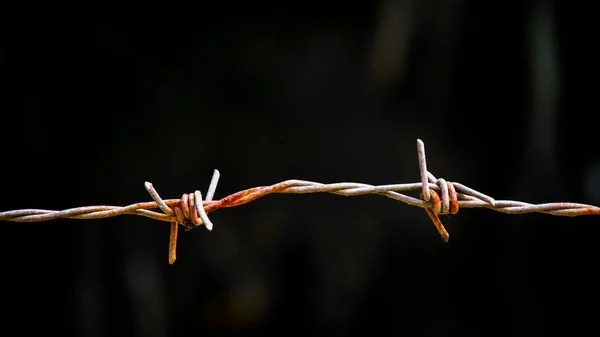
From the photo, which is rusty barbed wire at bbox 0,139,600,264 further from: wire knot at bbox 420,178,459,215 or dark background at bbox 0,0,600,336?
dark background at bbox 0,0,600,336

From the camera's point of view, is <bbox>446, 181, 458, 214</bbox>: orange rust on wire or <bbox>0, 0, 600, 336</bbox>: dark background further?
<bbox>0, 0, 600, 336</bbox>: dark background

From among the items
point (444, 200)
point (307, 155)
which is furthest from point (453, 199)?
point (307, 155)

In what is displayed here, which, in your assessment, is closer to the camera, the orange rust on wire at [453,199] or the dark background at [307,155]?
the orange rust on wire at [453,199]

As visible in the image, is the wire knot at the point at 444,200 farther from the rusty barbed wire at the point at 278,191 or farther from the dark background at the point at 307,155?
the dark background at the point at 307,155

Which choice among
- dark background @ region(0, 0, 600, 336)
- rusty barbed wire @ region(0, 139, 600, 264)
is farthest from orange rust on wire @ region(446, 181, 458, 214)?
A: dark background @ region(0, 0, 600, 336)

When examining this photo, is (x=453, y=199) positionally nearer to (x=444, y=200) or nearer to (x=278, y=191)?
(x=444, y=200)

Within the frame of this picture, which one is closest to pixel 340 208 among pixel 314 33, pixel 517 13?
pixel 314 33

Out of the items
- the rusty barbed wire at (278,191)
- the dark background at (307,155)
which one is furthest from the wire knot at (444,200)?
the dark background at (307,155)

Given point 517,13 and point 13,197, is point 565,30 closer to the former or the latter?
point 517,13
